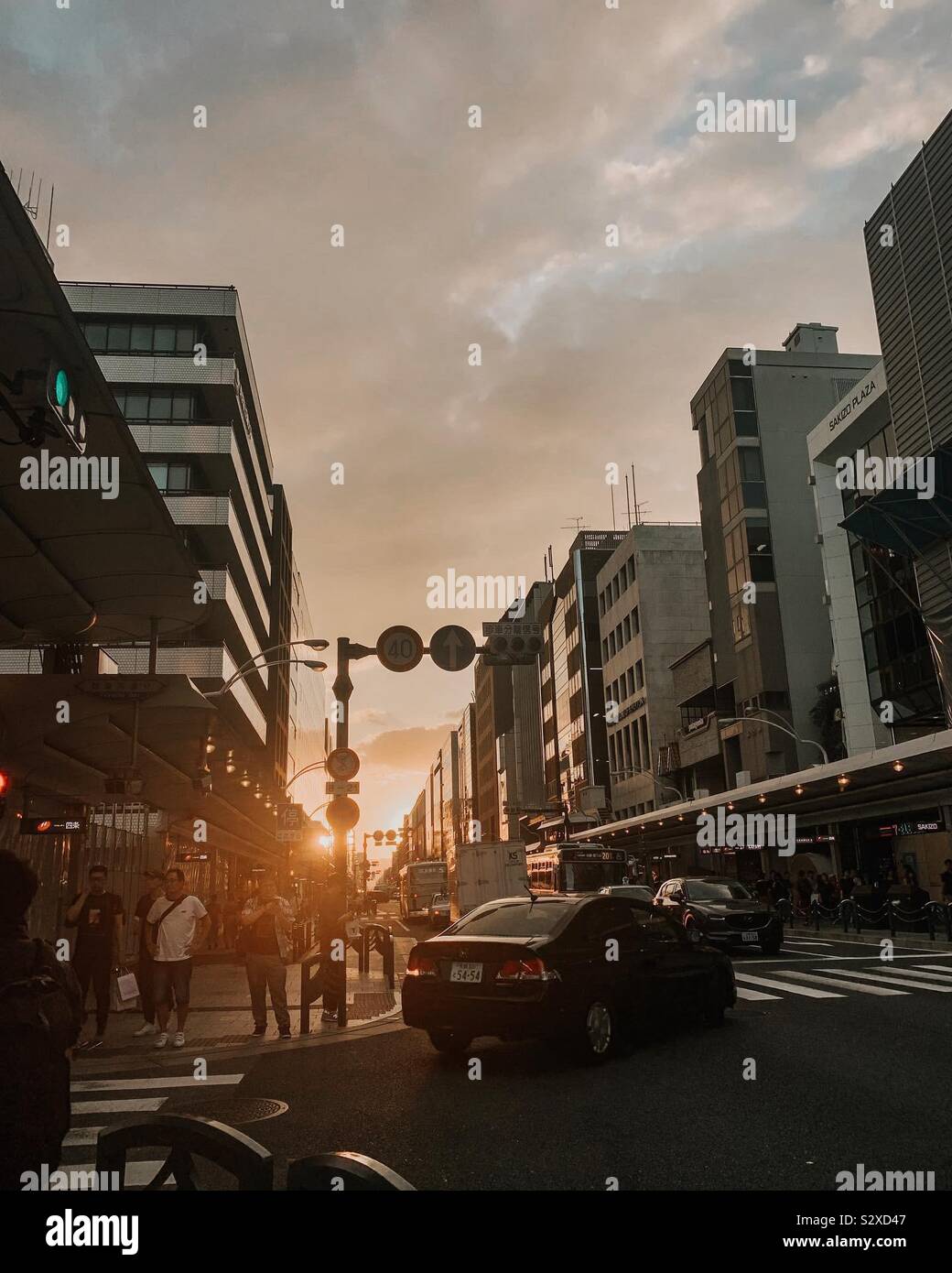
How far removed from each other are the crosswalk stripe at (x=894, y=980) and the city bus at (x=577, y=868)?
13395mm

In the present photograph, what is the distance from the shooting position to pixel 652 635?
73938 mm

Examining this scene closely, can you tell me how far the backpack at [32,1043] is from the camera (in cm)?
316

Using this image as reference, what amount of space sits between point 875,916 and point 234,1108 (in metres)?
27.5

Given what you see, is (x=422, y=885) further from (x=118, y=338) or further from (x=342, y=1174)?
(x=342, y=1174)

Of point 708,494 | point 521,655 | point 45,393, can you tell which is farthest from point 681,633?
point 45,393

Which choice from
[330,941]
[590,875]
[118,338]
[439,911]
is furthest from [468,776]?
[330,941]

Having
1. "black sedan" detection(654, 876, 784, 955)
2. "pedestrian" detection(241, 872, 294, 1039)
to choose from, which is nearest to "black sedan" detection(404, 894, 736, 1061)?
"pedestrian" detection(241, 872, 294, 1039)

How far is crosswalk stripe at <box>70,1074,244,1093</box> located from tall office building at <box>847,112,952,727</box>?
30157 mm

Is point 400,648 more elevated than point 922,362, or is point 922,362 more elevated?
point 922,362

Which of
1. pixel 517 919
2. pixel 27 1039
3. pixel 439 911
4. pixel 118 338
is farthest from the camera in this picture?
pixel 118 338

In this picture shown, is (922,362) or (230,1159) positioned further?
(922,362)

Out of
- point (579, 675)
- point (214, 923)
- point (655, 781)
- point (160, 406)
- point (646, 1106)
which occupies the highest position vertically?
point (160, 406)

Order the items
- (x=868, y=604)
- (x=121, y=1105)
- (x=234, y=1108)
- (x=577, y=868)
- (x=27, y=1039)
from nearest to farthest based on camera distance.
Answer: (x=27, y=1039) → (x=234, y=1108) → (x=121, y=1105) → (x=577, y=868) → (x=868, y=604)

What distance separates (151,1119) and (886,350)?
4074cm
